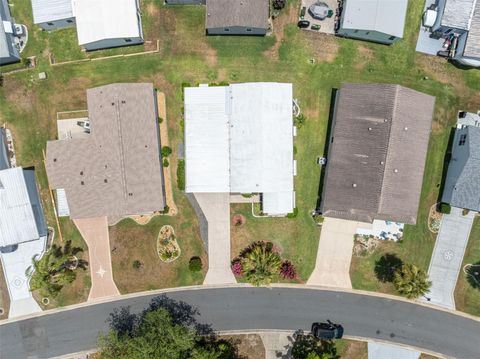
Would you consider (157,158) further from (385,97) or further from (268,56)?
(385,97)

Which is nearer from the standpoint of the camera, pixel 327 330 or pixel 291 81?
pixel 327 330

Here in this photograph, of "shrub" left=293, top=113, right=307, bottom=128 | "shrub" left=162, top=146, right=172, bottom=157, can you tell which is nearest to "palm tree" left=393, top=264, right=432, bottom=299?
"shrub" left=293, top=113, right=307, bottom=128

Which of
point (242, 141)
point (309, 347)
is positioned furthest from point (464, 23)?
point (309, 347)

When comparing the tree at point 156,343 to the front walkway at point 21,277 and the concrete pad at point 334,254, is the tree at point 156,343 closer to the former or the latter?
Result: the front walkway at point 21,277

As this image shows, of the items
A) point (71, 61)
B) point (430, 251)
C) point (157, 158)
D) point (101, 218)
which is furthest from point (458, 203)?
point (71, 61)

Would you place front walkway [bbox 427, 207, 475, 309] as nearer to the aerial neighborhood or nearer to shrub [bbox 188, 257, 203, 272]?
the aerial neighborhood

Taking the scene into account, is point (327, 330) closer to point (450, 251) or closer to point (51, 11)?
point (450, 251)
